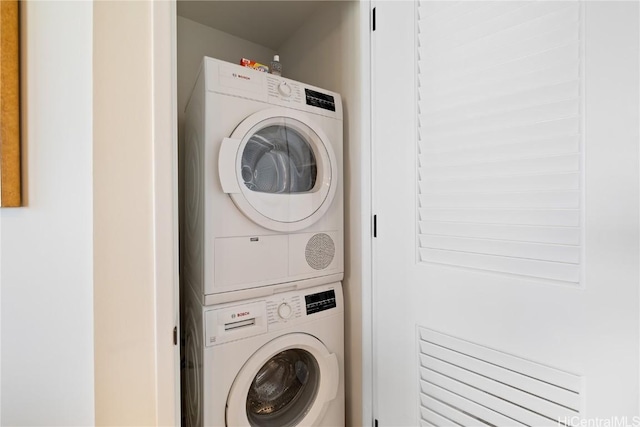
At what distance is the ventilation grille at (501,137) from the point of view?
2.51ft

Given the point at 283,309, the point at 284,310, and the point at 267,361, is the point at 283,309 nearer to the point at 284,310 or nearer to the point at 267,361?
the point at 284,310

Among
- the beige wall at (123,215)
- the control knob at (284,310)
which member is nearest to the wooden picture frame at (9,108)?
the beige wall at (123,215)

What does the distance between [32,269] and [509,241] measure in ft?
4.41

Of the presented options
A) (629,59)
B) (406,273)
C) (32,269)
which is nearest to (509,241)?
(406,273)

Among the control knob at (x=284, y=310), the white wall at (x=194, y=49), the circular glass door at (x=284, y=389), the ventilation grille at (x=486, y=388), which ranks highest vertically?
the white wall at (x=194, y=49)

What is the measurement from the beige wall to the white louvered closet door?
31.7 inches

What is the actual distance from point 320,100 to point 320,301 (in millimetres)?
845

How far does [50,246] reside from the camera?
87 centimetres

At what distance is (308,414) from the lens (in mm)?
1237

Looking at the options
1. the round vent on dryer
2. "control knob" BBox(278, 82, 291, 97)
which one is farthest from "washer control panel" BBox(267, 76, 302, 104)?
the round vent on dryer

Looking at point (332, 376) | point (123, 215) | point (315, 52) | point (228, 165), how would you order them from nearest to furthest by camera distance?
1. point (123, 215)
2. point (228, 165)
3. point (332, 376)
4. point (315, 52)

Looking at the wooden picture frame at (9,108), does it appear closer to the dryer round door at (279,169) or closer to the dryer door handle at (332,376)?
the dryer round door at (279,169)

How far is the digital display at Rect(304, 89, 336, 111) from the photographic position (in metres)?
1.26

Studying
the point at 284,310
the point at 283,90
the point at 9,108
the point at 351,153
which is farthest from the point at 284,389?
the point at 9,108
